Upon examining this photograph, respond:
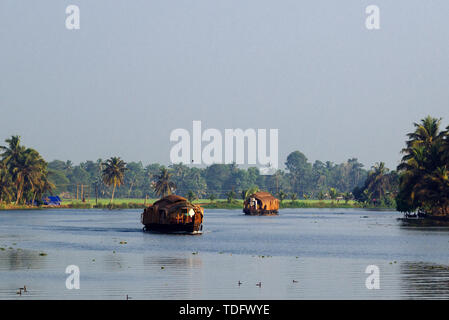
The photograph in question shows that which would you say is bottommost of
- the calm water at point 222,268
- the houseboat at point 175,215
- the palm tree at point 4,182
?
the calm water at point 222,268

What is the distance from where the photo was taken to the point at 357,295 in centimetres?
3341

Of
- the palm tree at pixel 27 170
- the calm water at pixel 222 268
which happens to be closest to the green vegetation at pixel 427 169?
the calm water at pixel 222 268

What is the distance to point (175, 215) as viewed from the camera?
85.6 meters

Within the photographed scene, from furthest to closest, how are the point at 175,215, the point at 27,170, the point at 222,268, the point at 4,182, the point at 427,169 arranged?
the point at 27,170, the point at 4,182, the point at 427,169, the point at 175,215, the point at 222,268

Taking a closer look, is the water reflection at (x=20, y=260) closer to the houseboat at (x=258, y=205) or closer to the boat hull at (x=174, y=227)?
the boat hull at (x=174, y=227)

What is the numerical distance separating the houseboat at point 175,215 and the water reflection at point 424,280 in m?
38.2

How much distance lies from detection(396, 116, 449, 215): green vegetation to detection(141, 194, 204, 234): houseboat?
130 feet

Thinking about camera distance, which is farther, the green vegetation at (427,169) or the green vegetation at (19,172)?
the green vegetation at (19,172)

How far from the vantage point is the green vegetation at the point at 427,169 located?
108 metres

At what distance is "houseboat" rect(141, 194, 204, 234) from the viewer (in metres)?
84.8

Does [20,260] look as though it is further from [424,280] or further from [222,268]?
[424,280]

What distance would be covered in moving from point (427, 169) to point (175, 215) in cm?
4798

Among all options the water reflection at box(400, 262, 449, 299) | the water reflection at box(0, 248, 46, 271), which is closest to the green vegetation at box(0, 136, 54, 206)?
the water reflection at box(0, 248, 46, 271)

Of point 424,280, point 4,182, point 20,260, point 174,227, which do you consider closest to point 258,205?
point 4,182
